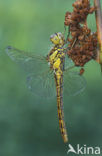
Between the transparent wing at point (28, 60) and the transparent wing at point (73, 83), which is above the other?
the transparent wing at point (28, 60)

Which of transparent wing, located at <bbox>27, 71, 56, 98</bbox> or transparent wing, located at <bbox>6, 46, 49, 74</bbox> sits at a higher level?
transparent wing, located at <bbox>6, 46, 49, 74</bbox>

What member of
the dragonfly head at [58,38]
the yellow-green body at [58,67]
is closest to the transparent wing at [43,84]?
the yellow-green body at [58,67]

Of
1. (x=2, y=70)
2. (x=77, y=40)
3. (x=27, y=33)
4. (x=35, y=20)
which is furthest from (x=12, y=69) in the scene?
(x=77, y=40)

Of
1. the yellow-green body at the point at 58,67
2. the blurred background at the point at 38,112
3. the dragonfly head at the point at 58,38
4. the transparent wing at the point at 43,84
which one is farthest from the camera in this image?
the blurred background at the point at 38,112

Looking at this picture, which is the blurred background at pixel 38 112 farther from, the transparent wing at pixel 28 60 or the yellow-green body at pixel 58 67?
the yellow-green body at pixel 58 67

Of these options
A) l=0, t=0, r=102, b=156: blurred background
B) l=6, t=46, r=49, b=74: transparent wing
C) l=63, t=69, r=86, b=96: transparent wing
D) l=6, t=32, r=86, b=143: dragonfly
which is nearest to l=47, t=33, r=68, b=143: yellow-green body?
l=6, t=32, r=86, b=143: dragonfly

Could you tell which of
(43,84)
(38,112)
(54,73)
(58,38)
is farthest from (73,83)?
(38,112)

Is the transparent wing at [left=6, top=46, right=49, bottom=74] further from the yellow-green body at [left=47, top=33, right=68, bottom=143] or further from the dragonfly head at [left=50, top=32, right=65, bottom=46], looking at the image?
the dragonfly head at [left=50, top=32, right=65, bottom=46]

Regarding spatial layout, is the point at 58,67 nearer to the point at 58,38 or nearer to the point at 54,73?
the point at 54,73
